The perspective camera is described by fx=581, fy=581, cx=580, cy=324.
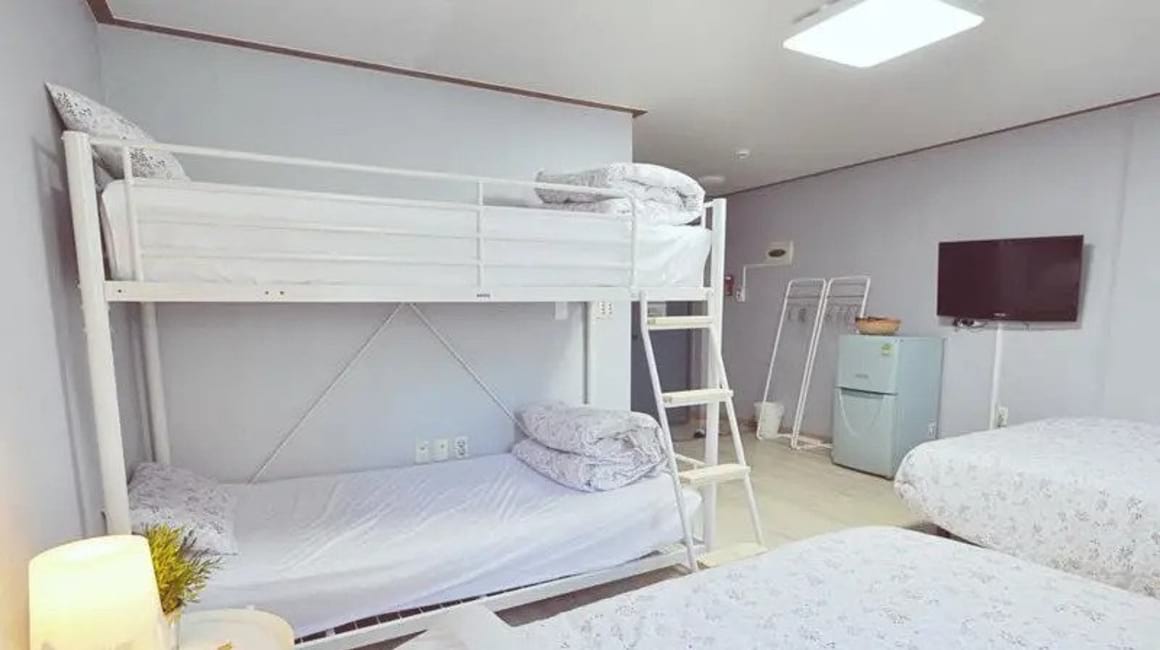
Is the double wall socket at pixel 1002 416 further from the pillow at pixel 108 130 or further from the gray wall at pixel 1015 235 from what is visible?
the pillow at pixel 108 130

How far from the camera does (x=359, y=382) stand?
2824 millimetres

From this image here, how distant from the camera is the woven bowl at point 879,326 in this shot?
421 centimetres

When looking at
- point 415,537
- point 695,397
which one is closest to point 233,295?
point 415,537

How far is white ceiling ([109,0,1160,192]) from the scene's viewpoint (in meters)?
2.13

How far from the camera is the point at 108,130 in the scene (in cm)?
170

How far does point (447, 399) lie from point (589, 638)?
1.98 meters

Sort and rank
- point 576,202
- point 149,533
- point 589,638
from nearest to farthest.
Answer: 1. point 589,638
2. point 149,533
3. point 576,202

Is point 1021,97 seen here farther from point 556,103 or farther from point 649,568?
point 649,568

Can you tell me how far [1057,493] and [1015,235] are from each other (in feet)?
6.72

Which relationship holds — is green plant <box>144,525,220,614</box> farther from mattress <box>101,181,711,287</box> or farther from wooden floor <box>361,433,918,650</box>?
wooden floor <box>361,433,918,650</box>

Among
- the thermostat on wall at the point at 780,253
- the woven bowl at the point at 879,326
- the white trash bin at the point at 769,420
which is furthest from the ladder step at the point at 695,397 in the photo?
the thermostat on wall at the point at 780,253

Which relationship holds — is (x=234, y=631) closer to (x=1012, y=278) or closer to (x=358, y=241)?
(x=358, y=241)

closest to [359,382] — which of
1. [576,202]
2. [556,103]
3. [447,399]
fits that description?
[447,399]

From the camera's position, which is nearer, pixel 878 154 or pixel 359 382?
pixel 359 382
